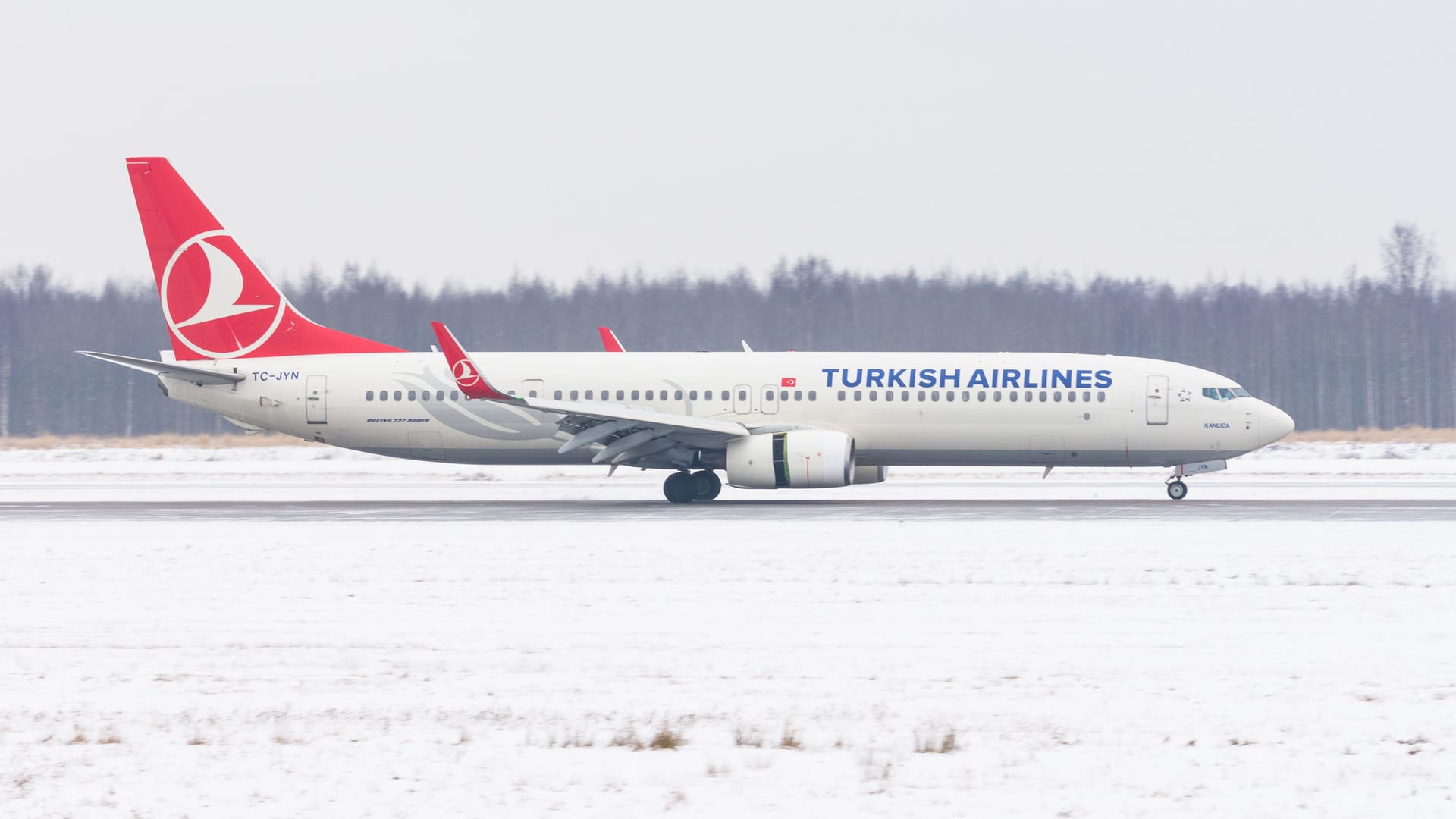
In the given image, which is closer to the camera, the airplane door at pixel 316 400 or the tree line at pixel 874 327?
the airplane door at pixel 316 400

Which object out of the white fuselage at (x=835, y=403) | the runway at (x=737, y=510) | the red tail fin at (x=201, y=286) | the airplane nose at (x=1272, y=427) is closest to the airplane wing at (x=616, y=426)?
the white fuselage at (x=835, y=403)

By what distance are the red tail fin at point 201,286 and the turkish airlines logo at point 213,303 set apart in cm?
2

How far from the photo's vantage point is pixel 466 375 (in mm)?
24547

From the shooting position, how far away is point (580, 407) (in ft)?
80.3

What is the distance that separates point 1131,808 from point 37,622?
31.3ft

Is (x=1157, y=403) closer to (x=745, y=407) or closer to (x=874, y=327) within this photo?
(x=745, y=407)

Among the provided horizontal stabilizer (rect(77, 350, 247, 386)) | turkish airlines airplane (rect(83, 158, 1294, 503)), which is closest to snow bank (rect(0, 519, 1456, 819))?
turkish airlines airplane (rect(83, 158, 1294, 503))

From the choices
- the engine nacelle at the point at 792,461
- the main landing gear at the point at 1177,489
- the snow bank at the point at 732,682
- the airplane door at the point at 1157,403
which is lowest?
the snow bank at the point at 732,682

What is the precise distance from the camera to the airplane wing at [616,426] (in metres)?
24.2

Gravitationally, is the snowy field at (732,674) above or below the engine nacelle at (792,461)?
below

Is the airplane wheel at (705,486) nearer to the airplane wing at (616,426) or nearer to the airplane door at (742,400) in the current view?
the airplane wing at (616,426)

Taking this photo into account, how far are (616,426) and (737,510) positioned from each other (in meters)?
2.76

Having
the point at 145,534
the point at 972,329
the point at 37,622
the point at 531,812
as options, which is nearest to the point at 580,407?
the point at 145,534

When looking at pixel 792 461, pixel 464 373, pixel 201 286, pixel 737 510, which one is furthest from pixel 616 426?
pixel 201 286
